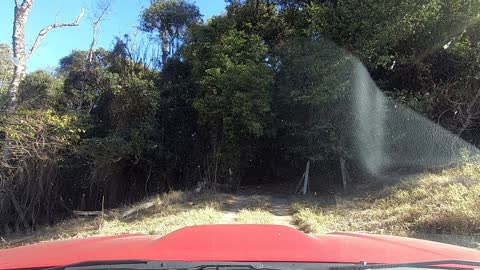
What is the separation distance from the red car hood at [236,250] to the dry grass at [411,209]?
7.36 m

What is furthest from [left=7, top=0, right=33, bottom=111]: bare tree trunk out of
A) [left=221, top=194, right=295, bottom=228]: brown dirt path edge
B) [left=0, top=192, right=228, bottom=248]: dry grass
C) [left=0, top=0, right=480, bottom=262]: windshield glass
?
[left=221, top=194, right=295, bottom=228]: brown dirt path edge

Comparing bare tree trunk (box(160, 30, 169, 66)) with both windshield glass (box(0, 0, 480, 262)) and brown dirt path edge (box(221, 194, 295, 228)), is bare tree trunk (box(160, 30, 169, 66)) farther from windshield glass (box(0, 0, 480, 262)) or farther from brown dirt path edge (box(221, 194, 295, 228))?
brown dirt path edge (box(221, 194, 295, 228))

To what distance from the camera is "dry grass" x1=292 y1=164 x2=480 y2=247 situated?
32.8ft

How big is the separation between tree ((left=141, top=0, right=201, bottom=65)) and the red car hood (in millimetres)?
27601

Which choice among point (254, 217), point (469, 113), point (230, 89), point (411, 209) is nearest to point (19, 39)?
point (230, 89)

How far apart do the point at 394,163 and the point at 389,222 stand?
28.4ft

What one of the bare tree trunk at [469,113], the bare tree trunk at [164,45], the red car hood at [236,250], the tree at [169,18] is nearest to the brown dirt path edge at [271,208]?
the bare tree trunk at [469,113]

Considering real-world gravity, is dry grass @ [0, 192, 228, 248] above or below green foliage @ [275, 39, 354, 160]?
below

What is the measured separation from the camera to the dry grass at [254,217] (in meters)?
12.1

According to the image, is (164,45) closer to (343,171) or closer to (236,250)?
(343,171)

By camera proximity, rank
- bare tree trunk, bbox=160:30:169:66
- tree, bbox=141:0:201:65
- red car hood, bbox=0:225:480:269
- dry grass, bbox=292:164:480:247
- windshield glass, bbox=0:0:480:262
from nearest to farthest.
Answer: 1. red car hood, bbox=0:225:480:269
2. dry grass, bbox=292:164:480:247
3. windshield glass, bbox=0:0:480:262
4. bare tree trunk, bbox=160:30:169:66
5. tree, bbox=141:0:201:65

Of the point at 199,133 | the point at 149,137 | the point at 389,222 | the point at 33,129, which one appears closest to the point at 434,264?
the point at 389,222

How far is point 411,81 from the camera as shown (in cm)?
2025

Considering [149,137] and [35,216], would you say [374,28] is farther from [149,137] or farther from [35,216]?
[35,216]
